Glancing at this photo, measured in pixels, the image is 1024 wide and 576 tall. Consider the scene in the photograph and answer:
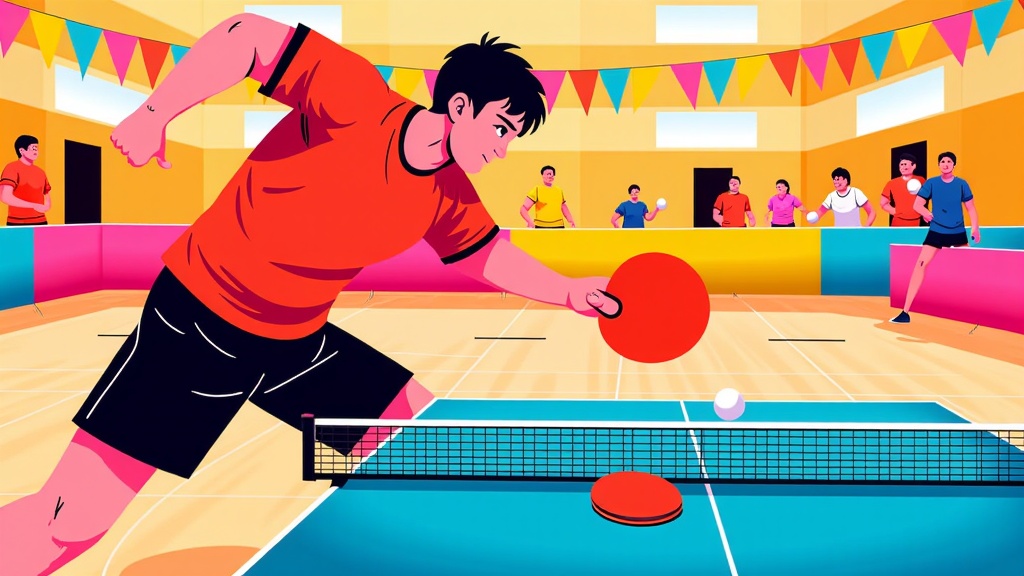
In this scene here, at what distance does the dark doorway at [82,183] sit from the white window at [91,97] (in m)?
0.62

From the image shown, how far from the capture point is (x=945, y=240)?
8.50 meters

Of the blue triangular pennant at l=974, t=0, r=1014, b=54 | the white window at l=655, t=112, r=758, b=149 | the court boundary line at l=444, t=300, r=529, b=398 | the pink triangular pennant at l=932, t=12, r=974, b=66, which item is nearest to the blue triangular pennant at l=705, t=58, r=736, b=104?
the pink triangular pennant at l=932, t=12, r=974, b=66

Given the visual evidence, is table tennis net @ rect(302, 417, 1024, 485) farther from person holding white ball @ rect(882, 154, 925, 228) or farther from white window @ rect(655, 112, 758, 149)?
white window @ rect(655, 112, 758, 149)

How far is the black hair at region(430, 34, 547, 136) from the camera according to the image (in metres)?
2.39

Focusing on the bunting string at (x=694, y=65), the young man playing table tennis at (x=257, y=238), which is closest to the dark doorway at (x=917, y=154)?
the bunting string at (x=694, y=65)

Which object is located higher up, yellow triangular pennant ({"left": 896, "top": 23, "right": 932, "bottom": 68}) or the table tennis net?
yellow triangular pennant ({"left": 896, "top": 23, "right": 932, "bottom": 68})

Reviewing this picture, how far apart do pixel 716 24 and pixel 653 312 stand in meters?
17.3

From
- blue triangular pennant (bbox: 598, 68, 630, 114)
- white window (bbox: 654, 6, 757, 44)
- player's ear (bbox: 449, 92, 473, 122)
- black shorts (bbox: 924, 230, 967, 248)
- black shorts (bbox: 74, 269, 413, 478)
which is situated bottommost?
black shorts (bbox: 74, 269, 413, 478)

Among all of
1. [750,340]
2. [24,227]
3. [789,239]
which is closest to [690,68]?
[789,239]

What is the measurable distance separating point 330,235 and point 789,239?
10460mm

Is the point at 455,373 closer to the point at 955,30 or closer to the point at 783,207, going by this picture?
the point at 955,30

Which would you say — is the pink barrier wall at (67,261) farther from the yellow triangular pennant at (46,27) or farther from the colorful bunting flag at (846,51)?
the colorful bunting flag at (846,51)

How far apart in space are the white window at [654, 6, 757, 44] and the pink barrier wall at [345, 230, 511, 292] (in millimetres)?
9144

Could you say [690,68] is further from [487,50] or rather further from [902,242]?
[487,50]
